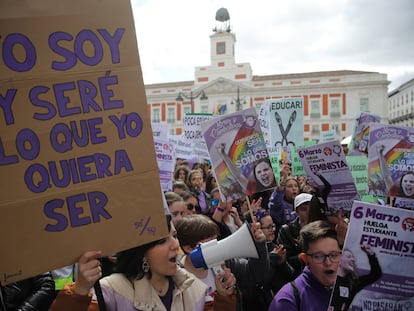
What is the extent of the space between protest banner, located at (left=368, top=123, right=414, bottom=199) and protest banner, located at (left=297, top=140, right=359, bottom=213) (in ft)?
2.93

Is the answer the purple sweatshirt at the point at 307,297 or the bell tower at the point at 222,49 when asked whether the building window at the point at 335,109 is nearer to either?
the bell tower at the point at 222,49

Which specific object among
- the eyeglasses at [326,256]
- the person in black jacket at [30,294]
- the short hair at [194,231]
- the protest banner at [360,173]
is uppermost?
the short hair at [194,231]

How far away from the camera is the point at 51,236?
1512mm

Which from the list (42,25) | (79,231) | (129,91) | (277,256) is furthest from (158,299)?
(277,256)

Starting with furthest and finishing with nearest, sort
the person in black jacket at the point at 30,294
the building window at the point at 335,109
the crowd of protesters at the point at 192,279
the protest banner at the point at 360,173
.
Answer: the building window at the point at 335,109 < the protest banner at the point at 360,173 < the person in black jacket at the point at 30,294 < the crowd of protesters at the point at 192,279

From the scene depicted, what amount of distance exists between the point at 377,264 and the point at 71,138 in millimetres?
1361

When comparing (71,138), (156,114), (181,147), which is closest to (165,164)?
(181,147)

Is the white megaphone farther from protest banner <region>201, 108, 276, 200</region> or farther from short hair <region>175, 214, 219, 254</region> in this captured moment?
protest banner <region>201, 108, 276, 200</region>

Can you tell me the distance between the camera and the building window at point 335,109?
51.1 metres

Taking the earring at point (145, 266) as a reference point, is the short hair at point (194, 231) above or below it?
below

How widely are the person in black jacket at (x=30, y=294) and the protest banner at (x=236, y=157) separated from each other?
1.39m

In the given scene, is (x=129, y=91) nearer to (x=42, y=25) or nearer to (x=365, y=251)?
(x=42, y=25)

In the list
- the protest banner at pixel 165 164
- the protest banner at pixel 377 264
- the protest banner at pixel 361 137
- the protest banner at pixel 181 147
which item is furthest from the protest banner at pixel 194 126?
the protest banner at pixel 377 264

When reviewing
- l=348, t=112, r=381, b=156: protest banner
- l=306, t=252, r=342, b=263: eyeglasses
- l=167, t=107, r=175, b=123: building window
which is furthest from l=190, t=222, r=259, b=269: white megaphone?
l=167, t=107, r=175, b=123: building window
